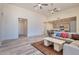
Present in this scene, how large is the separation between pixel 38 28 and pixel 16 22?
610 mm

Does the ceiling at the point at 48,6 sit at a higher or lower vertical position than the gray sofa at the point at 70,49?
higher

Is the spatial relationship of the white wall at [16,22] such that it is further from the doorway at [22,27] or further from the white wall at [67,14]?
the white wall at [67,14]

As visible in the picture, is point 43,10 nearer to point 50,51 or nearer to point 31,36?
point 31,36

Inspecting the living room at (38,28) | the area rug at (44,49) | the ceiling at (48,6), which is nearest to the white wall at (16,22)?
the living room at (38,28)

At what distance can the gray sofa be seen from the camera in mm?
1585

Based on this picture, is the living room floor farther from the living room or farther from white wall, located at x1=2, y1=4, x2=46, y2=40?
white wall, located at x1=2, y1=4, x2=46, y2=40

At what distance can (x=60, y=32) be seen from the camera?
1926mm

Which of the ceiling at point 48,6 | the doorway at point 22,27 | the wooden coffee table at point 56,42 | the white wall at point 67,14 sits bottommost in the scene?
the wooden coffee table at point 56,42

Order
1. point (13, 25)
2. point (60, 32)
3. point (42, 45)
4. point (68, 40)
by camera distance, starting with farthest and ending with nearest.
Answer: point (13, 25)
point (42, 45)
point (60, 32)
point (68, 40)

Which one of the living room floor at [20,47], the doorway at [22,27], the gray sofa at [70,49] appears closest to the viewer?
the gray sofa at [70,49]

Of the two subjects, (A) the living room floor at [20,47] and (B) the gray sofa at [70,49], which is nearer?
(B) the gray sofa at [70,49]

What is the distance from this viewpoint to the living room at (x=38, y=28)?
1809 mm

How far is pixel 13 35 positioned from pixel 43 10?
1.03 m

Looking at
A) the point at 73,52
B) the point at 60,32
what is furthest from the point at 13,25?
the point at 73,52
